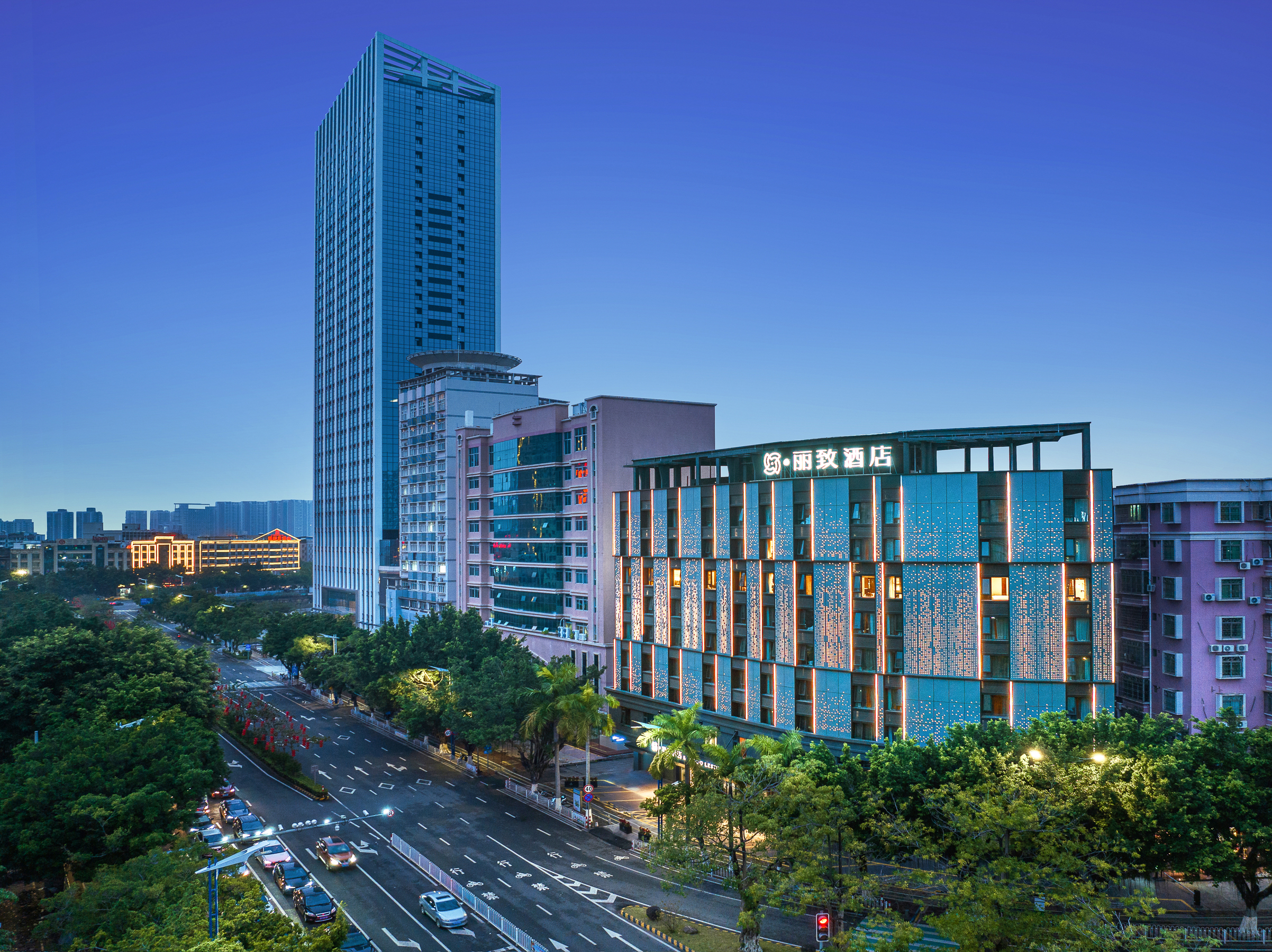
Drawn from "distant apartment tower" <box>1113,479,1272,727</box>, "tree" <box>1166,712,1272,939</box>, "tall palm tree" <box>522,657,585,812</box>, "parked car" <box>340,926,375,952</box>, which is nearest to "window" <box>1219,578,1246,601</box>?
"distant apartment tower" <box>1113,479,1272,727</box>

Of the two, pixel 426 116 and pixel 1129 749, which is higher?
pixel 426 116

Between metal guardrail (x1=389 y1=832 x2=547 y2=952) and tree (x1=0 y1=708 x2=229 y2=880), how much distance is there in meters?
12.8

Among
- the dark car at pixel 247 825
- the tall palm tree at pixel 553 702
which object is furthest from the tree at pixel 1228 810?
the dark car at pixel 247 825

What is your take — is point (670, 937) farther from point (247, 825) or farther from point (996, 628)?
point (247, 825)

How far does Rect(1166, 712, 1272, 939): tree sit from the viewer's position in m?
38.0

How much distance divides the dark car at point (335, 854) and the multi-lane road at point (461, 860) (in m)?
0.52

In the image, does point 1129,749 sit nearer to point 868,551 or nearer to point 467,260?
point 868,551

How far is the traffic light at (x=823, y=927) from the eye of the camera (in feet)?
129

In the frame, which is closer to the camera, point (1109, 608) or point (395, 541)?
point (1109, 608)

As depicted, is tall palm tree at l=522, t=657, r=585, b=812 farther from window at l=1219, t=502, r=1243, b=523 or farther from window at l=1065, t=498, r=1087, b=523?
window at l=1219, t=502, r=1243, b=523

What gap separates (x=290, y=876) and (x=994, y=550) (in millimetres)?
47300

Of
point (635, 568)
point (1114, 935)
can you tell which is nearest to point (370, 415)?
point (635, 568)

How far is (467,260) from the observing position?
178 m

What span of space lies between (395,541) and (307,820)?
98940 millimetres
